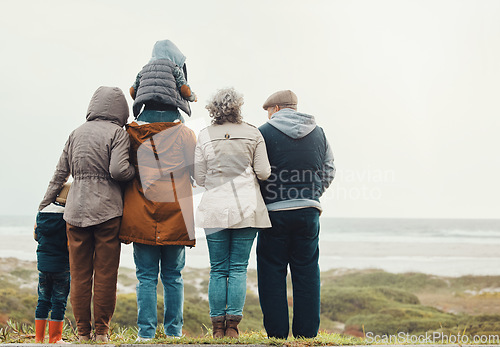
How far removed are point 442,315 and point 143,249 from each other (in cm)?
1845

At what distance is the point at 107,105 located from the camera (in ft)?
12.3

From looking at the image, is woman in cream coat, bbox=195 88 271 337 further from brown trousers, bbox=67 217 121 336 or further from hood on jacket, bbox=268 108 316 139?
brown trousers, bbox=67 217 121 336

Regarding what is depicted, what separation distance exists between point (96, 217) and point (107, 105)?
846 mm

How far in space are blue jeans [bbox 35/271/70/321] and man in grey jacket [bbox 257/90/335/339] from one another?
4.82ft

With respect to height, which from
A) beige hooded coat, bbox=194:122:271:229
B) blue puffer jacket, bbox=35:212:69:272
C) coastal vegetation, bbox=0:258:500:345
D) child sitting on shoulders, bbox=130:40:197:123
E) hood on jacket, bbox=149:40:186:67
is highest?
hood on jacket, bbox=149:40:186:67

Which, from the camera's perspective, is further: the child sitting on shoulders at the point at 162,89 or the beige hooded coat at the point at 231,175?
the child sitting on shoulders at the point at 162,89

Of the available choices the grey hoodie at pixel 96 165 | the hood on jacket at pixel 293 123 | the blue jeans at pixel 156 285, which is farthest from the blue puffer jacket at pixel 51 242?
the hood on jacket at pixel 293 123

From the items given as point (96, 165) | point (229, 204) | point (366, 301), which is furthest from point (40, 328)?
point (366, 301)

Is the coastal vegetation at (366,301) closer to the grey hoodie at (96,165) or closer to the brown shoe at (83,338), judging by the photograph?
the brown shoe at (83,338)

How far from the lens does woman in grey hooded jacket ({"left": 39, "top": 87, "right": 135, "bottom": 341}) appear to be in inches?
140

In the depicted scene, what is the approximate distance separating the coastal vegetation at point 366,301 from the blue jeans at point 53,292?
7.97 metres

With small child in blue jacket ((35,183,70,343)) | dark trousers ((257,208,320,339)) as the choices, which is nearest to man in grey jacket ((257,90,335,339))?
dark trousers ((257,208,320,339))

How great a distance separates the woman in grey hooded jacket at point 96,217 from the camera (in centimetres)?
357

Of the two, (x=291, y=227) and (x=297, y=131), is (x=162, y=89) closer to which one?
(x=297, y=131)
